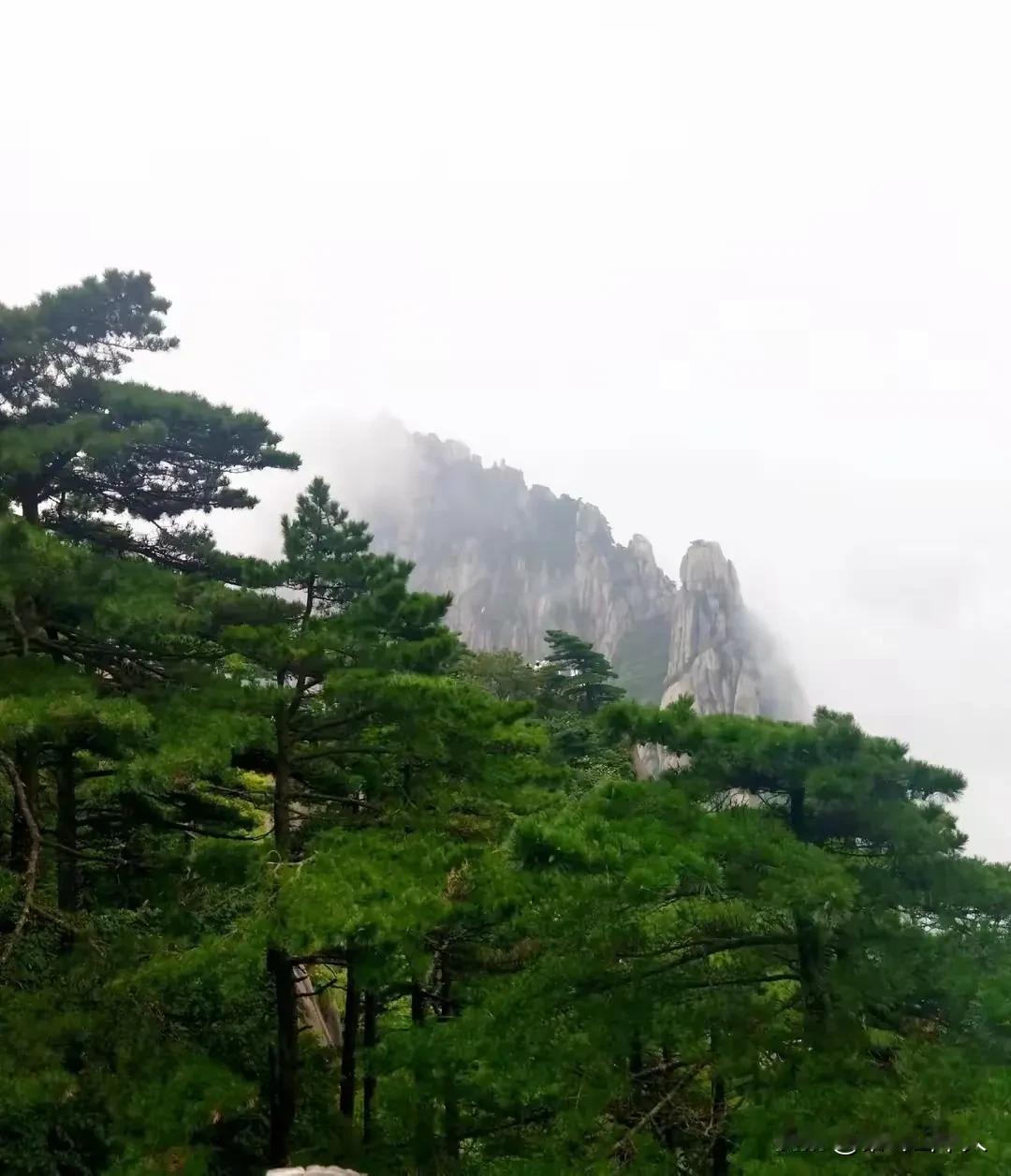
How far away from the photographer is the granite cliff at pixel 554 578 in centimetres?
8894

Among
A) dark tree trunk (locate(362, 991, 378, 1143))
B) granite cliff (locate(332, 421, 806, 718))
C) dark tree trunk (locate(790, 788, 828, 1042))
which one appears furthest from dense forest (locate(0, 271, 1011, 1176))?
granite cliff (locate(332, 421, 806, 718))

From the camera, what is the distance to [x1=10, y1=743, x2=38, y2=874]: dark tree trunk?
7.10 meters

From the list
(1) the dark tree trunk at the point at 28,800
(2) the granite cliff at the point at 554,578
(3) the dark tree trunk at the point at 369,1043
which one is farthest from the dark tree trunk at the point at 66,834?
(2) the granite cliff at the point at 554,578

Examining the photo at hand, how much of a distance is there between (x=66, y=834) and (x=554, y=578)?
372 ft

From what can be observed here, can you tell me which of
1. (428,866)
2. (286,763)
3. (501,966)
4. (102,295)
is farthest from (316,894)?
(102,295)

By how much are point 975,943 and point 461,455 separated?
461 ft

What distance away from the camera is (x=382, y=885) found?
5641 millimetres

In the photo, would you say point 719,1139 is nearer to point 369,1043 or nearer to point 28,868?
point 369,1043

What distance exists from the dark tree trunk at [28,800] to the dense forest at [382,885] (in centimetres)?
4

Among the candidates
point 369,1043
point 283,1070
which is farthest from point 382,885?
point 369,1043

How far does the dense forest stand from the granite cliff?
253 feet

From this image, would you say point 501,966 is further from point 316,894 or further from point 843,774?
point 843,774

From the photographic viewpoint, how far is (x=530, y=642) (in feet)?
371

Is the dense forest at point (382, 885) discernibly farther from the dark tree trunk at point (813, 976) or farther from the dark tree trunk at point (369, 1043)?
the dark tree trunk at point (369, 1043)
